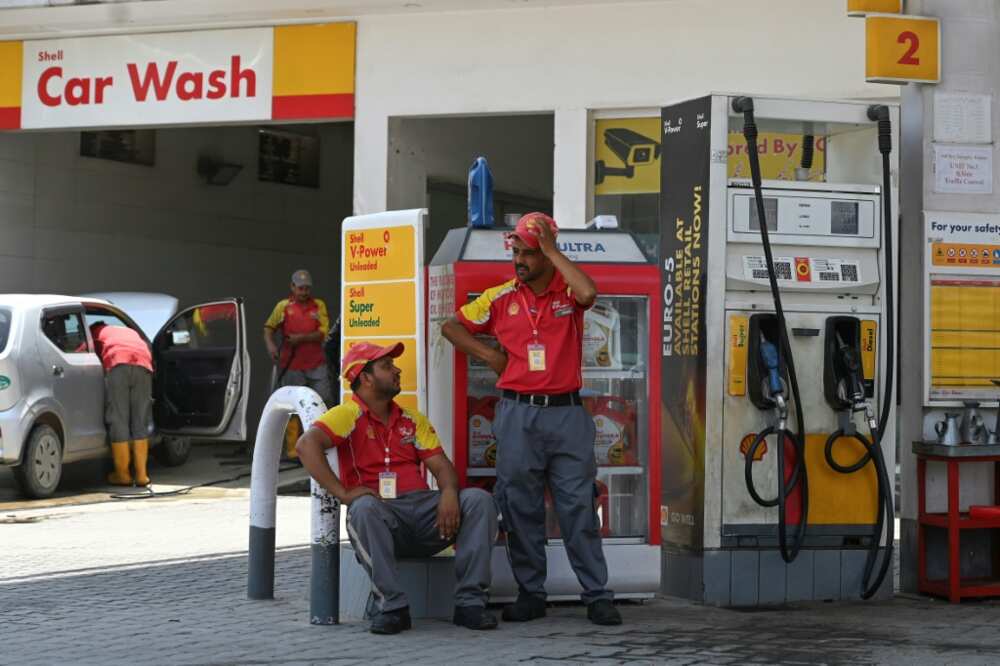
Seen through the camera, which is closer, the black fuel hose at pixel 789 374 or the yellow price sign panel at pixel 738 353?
the black fuel hose at pixel 789 374

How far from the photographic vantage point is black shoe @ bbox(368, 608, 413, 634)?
23.6ft

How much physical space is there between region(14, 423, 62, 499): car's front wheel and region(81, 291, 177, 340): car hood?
121 inches

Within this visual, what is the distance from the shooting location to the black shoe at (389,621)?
719 centimetres

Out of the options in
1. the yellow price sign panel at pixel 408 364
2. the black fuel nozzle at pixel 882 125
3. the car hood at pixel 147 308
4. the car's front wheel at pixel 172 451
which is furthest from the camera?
the car hood at pixel 147 308

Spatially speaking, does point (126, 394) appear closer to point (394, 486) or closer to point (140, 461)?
point (140, 461)

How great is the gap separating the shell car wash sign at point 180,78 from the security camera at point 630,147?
2259 mm

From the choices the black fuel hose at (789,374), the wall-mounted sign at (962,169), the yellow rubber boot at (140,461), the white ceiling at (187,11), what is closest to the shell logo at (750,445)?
the black fuel hose at (789,374)

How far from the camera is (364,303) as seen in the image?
8.16m

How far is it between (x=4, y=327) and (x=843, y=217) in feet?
25.8

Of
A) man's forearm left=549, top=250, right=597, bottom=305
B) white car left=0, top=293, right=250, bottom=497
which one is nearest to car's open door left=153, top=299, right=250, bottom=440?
white car left=0, top=293, right=250, bottom=497

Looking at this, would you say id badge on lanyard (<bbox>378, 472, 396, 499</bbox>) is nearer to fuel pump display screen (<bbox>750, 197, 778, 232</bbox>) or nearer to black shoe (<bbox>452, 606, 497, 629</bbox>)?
black shoe (<bbox>452, 606, 497, 629</bbox>)

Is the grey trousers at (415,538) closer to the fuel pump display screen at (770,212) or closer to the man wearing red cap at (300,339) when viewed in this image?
the fuel pump display screen at (770,212)

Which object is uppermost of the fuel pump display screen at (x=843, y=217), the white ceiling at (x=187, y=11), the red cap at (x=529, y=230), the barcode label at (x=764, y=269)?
the white ceiling at (x=187, y=11)

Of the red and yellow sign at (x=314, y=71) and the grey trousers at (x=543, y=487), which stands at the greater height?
the red and yellow sign at (x=314, y=71)
